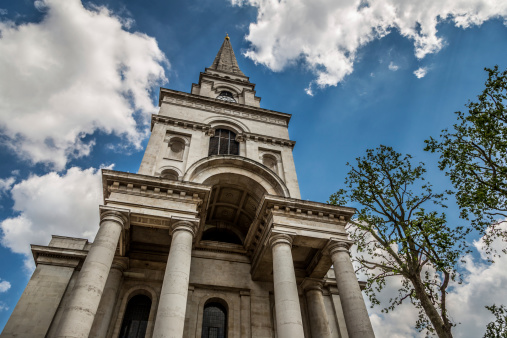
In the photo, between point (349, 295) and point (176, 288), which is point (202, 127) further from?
point (349, 295)

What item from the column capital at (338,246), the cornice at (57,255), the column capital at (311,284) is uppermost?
the cornice at (57,255)

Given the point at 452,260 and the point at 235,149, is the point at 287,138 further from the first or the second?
the point at 452,260

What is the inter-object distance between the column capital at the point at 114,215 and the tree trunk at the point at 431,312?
15271mm

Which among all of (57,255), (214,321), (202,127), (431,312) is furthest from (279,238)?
(57,255)

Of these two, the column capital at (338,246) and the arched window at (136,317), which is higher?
the column capital at (338,246)

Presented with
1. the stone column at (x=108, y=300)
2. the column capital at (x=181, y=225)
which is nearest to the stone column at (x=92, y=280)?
the column capital at (x=181, y=225)

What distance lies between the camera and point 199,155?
862 inches

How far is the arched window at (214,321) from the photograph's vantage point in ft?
57.0

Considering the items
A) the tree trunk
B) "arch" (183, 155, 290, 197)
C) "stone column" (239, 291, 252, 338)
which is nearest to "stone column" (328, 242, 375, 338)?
the tree trunk

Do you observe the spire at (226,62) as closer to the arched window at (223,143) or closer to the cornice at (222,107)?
the cornice at (222,107)

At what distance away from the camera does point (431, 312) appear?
15.3 metres

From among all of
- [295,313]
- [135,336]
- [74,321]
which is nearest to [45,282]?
[135,336]

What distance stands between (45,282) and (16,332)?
2.62 metres

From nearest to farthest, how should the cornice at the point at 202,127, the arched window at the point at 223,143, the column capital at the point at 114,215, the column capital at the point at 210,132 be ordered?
1. the column capital at the point at 114,215
2. the cornice at the point at 202,127
3. the arched window at the point at 223,143
4. the column capital at the point at 210,132
